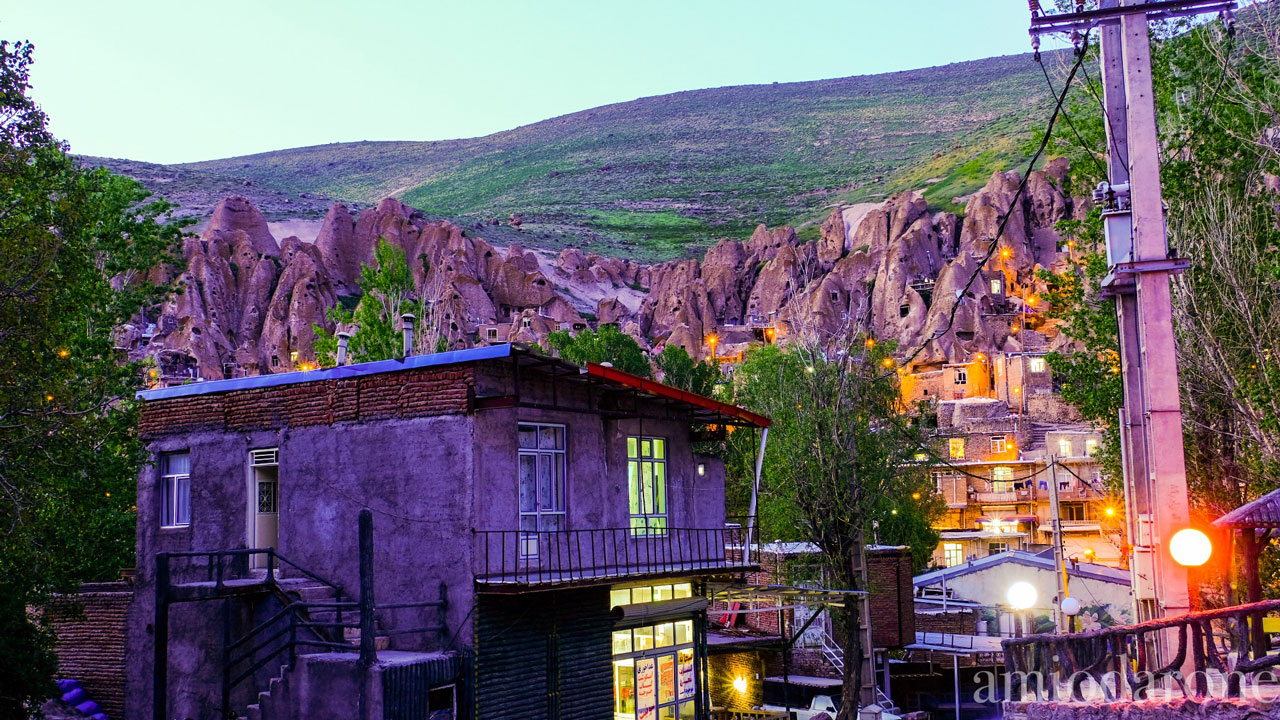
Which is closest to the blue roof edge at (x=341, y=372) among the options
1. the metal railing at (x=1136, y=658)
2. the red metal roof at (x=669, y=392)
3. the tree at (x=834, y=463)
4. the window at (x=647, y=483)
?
the red metal roof at (x=669, y=392)

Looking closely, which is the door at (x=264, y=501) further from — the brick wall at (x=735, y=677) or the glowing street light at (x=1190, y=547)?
the glowing street light at (x=1190, y=547)

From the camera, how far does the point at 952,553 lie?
81.1m

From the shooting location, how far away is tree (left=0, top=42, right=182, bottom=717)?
1523 cm

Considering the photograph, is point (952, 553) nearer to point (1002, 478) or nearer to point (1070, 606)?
point (1002, 478)

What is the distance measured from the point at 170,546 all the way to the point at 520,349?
9625mm

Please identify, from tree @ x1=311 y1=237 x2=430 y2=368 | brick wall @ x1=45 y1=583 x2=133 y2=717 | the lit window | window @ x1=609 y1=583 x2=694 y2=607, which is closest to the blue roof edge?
brick wall @ x1=45 y1=583 x2=133 y2=717

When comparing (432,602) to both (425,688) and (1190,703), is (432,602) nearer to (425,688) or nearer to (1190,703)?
(425,688)

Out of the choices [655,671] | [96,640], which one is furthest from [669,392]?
[96,640]

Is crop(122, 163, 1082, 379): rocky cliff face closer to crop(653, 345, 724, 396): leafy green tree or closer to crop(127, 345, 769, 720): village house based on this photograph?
crop(653, 345, 724, 396): leafy green tree

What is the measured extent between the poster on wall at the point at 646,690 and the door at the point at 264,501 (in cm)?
772

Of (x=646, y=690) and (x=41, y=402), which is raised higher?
(x=41, y=402)

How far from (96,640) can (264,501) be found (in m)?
4.55

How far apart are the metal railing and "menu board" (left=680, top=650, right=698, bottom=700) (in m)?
12.6

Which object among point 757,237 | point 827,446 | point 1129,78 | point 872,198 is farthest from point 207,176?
point 1129,78
